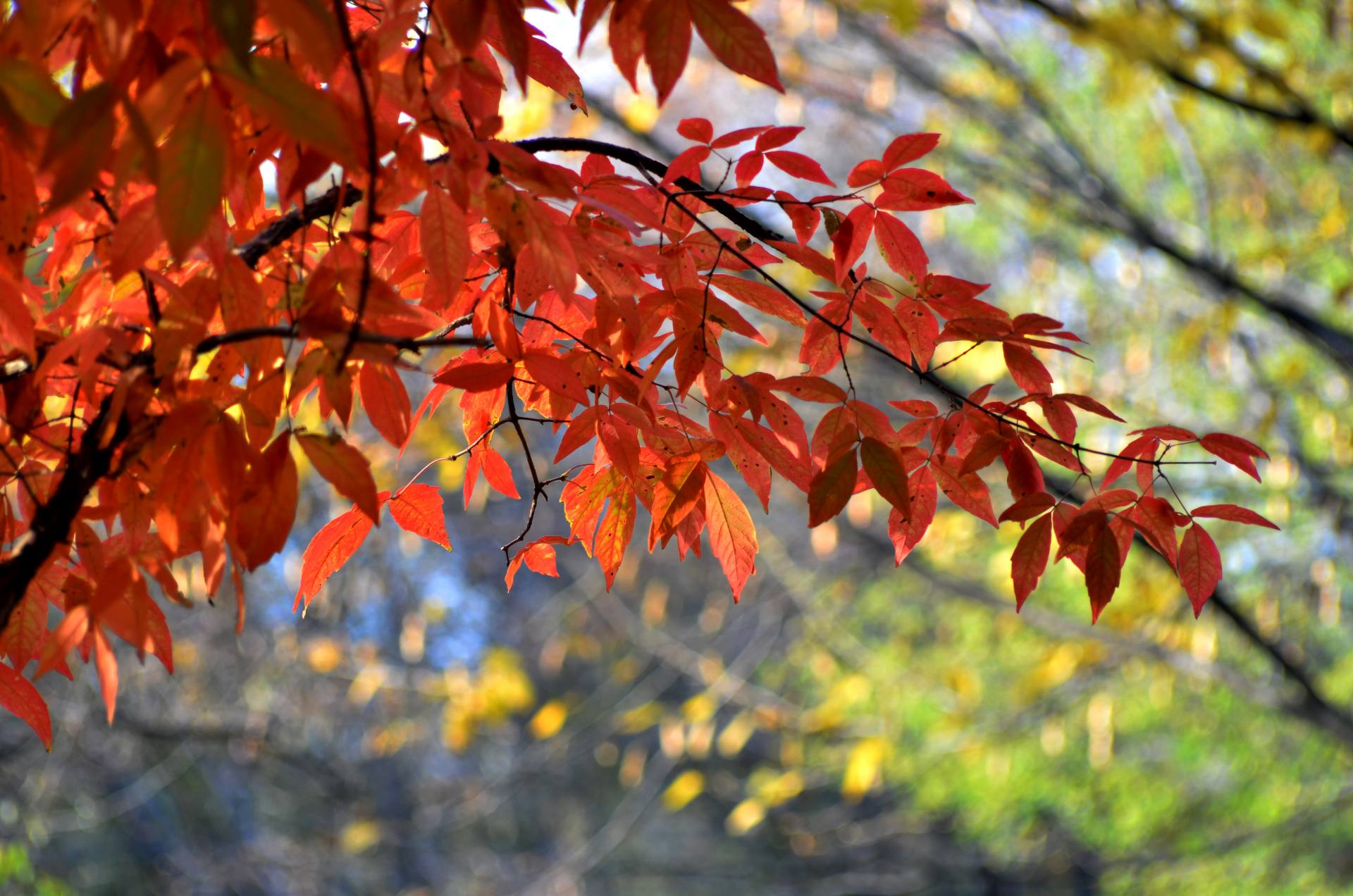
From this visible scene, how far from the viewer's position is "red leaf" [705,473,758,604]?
0.88m

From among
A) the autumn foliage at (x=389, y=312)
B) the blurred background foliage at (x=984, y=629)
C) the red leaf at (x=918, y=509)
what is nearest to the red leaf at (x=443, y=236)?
the autumn foliage at (x=389, y=312)

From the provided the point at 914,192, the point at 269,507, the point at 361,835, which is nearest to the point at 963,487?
the point at 914,192

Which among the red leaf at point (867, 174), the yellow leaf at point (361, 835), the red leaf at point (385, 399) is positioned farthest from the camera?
the yellow leaf at point (361, 835)

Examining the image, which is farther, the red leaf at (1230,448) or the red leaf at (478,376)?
the red leaf at (1230,448)

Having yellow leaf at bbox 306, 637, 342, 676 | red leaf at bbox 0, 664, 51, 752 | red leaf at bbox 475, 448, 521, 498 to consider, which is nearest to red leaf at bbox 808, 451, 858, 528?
red leaf at bbox 475, 448, 521, 498

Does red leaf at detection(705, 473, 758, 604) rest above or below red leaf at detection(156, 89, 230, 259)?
above

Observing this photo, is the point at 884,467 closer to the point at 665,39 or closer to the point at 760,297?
the point at 760,297

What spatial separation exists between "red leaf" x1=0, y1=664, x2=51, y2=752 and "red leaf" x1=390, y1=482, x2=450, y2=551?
308 mm

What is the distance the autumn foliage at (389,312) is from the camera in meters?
0.57

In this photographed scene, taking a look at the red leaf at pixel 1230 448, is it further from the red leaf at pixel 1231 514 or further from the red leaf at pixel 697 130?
the red leaf at pixel 697 130

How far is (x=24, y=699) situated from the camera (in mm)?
799

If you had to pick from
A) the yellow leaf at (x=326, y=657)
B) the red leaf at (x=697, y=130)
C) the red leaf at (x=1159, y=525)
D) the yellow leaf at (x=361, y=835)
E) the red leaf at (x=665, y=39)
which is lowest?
the yellow leaf at (x=361, y=835)

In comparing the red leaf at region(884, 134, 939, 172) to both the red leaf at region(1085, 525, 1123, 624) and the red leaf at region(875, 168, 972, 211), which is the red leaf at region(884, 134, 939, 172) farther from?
the red leaf at region(1085, 525, 1123, 624)

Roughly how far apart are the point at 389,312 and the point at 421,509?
0.31m
